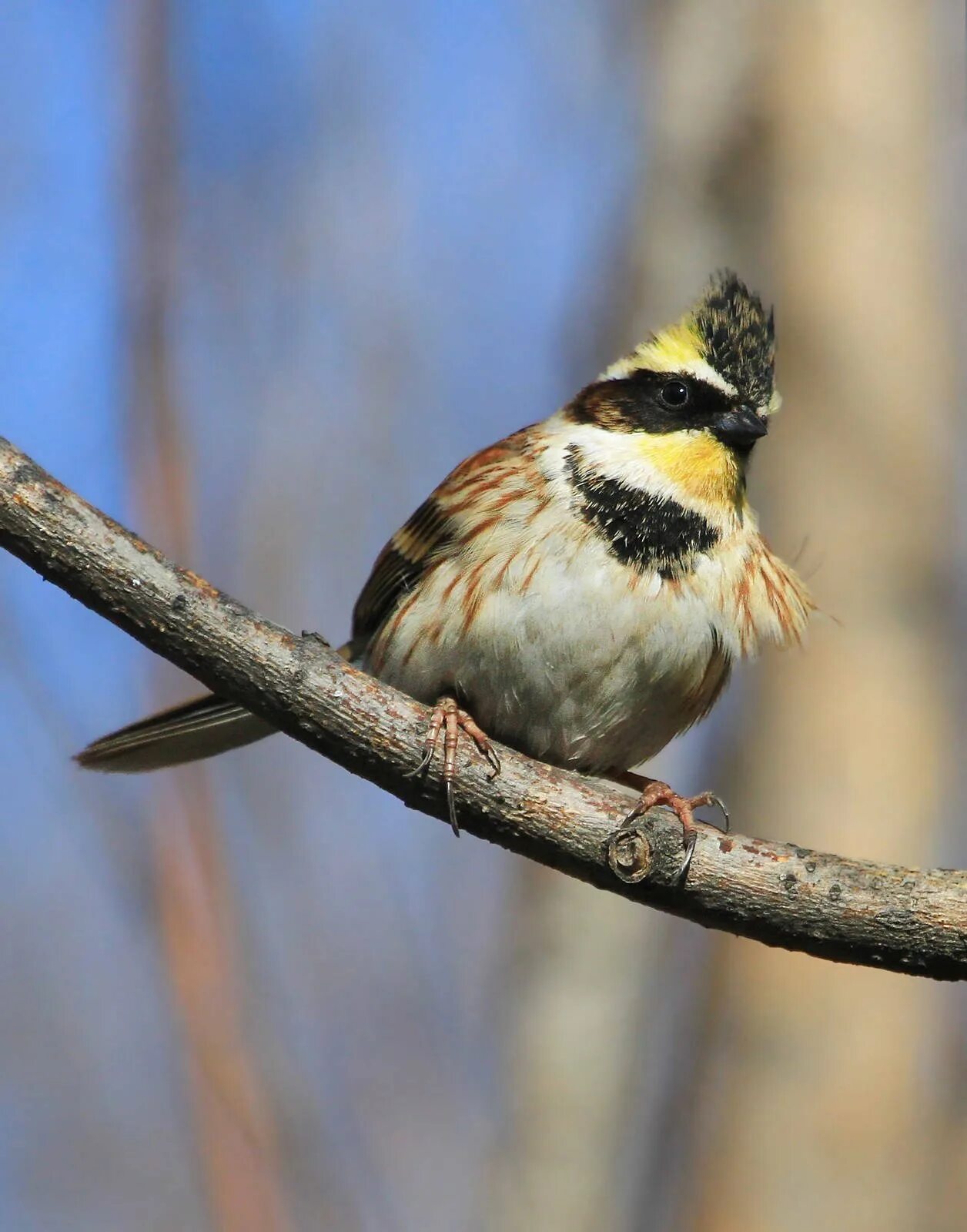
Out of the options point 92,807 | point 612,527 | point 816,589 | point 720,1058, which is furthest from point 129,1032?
point 612,527

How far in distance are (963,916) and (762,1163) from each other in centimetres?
395

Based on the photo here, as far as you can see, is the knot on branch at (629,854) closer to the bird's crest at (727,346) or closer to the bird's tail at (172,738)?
the bird's tail at (172,738)

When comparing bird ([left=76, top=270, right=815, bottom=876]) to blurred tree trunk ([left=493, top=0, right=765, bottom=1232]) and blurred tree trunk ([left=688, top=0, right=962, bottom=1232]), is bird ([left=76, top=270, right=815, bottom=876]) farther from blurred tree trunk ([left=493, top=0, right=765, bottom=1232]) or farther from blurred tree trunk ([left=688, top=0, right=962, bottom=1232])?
blurred tree trunk ([left=493, top=0, right=765, bottom=1232])

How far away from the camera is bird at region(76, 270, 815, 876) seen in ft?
15.2

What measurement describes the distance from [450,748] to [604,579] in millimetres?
965

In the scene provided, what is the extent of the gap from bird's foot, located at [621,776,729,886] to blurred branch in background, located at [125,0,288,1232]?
1468 millimetres

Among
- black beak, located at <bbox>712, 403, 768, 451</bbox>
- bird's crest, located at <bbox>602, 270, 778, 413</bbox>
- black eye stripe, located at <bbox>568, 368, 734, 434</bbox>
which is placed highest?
bird's crest, located at <bbox>602, 270, 778, 413</bbox>

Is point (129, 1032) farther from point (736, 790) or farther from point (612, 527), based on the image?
point (612, 527)

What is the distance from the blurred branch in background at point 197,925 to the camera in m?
4.68

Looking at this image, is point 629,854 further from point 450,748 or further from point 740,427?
point 740,427

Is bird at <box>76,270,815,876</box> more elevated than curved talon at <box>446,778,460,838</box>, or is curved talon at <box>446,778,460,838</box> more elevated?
bird at <box>76,270,815,876</box>

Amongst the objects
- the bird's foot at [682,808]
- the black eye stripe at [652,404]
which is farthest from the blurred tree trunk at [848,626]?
the bird's foot at [682,808]

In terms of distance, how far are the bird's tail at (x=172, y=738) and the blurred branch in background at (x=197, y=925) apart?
19cm

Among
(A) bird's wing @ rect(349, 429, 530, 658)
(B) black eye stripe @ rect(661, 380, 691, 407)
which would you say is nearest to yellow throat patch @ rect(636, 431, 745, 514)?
(B) black eye stripe @ rect(661, 380, 691, 407)
